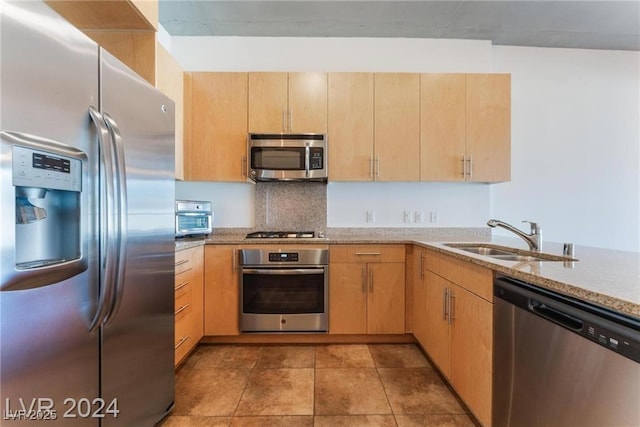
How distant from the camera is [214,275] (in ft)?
7.93

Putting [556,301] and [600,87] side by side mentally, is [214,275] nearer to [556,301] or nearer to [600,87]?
[556,301]

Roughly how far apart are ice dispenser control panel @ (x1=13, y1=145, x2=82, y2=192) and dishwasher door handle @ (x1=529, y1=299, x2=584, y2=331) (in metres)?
1.65

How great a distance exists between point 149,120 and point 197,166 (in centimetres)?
136

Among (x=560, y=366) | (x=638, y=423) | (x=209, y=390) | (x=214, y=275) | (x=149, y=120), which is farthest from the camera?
(x=214, y=275)

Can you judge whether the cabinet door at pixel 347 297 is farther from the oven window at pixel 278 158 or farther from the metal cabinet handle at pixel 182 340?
the metal cabinet handle at pixel 182 340

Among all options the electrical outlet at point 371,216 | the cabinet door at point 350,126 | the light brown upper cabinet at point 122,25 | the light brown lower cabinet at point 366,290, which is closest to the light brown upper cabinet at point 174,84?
the light brown upper cabinet at point 122,25

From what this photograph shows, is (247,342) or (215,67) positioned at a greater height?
(215,67)

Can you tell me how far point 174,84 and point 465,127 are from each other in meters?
2.57

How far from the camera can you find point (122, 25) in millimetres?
1795

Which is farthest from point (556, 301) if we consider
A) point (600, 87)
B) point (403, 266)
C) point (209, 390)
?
point (600, 87)

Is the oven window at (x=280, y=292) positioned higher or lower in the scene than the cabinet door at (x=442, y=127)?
lower

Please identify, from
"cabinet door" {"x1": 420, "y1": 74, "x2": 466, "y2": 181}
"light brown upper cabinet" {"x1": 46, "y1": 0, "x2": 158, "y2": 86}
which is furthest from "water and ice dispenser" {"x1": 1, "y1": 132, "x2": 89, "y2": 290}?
"cabinet door" {"x1": 420, "y1": 74, "x2": 466, "y2": 181}

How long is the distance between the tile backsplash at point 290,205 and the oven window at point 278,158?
0.37m

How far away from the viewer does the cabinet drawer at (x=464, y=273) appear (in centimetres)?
138
